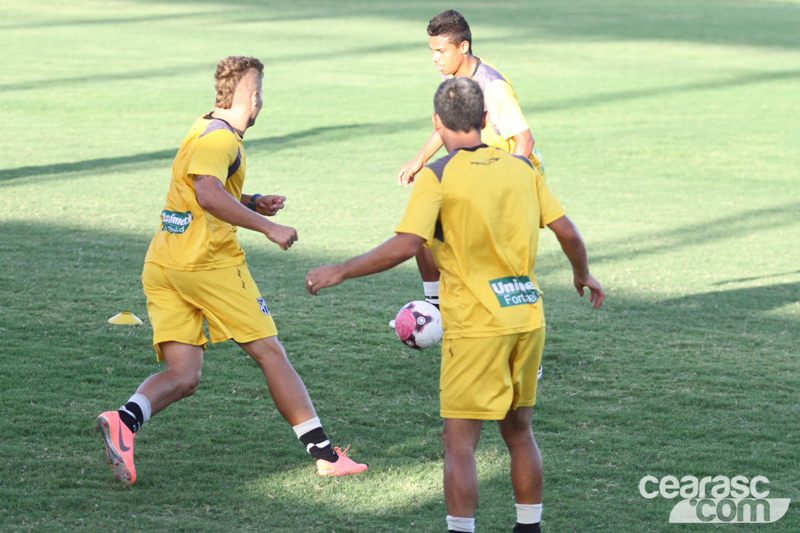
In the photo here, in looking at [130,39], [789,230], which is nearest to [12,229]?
[789,230]

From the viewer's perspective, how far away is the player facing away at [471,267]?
134 inches

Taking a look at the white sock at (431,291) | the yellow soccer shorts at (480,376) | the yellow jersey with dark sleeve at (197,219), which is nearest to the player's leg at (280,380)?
the yellow jersey with dark sleeve at (197,219)

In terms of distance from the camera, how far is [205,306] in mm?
4312

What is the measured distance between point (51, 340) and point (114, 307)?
0.84 m

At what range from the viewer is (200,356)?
4414mm

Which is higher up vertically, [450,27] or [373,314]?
[450,27]

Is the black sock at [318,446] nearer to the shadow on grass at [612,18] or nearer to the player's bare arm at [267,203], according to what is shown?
the player's bare arm at [267,203]

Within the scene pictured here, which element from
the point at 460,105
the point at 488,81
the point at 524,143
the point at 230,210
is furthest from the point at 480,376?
the point at 488,81

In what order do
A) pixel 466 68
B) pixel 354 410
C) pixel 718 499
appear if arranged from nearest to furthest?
pixel 718 499, pixel 354 410, pixel 466 68

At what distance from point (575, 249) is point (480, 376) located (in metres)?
0.64

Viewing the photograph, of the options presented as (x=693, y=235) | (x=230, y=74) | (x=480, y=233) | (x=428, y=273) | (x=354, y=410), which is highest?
(x=230, y=74)

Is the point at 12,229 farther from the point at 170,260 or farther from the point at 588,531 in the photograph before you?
the point at 588,531

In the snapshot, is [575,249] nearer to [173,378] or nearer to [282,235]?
[282,235]

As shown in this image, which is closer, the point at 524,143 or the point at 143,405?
the point at 143,405
